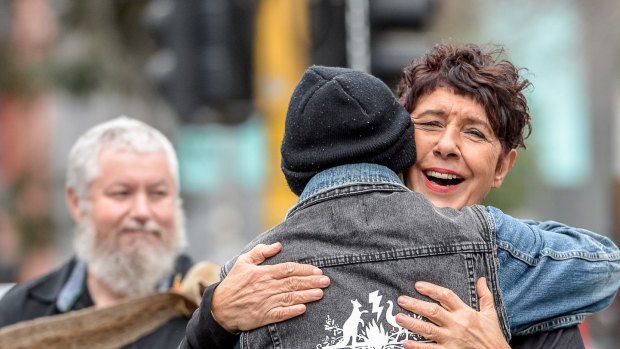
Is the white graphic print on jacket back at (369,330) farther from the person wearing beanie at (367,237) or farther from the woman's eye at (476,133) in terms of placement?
the woman's eye at (476,133)

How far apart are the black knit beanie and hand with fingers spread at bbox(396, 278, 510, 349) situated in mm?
367

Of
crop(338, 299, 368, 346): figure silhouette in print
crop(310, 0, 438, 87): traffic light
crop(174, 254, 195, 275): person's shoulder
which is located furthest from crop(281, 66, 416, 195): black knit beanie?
crop(310, 0, 438, 87): traffic light

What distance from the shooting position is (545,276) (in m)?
3.05

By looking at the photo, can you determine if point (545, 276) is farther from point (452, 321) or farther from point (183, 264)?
point (183, 264)

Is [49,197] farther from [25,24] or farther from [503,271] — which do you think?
[503,271]

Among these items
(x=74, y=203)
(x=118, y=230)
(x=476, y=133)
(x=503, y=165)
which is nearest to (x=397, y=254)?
(x=476, y=133)

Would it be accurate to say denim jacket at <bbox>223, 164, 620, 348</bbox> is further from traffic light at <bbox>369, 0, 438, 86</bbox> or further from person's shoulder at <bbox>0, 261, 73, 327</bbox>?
traffic light at <bbox>369, 0, 438, 86</bbox>

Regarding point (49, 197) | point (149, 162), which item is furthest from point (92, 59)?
point (149, 162)

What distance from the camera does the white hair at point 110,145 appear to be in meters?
4.93

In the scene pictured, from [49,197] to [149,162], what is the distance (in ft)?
56.4

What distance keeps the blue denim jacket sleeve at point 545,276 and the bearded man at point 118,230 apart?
2.08m

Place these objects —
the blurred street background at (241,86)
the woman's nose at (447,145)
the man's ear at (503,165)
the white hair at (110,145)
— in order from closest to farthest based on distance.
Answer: the woman's nose at (447,145) → the man's ear at (503,165) → the white hair at (110,145) → the blurred street background at (241,86)

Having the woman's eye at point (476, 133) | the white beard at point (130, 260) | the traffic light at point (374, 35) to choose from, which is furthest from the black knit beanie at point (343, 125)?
the traffic light at point (374, 35)

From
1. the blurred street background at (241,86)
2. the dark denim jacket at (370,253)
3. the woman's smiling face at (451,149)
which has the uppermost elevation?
the woman's smiling face at (451,149)
